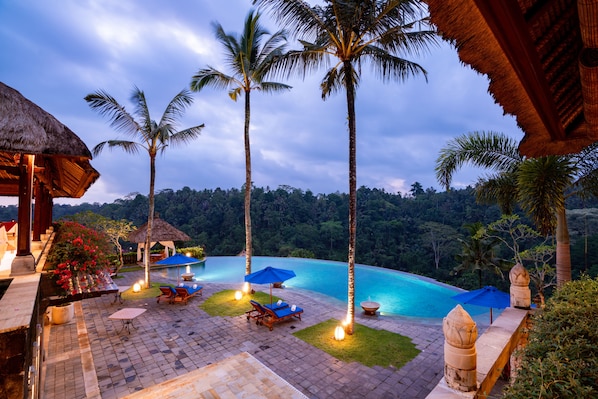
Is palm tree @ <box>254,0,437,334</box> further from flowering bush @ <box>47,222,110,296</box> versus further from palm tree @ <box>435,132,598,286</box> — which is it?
flowering bush @ <box>47,222,110,296</box>

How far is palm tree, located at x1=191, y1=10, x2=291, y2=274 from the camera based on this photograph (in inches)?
437

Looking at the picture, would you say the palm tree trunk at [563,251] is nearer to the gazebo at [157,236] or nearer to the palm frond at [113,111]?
the palm frond at [113,111]

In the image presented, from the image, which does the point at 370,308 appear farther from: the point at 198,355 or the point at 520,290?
the point at 198,355

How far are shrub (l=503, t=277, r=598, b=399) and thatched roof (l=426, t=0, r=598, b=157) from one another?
211 cm

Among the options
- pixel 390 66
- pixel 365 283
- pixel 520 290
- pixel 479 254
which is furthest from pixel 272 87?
pixel 479 254

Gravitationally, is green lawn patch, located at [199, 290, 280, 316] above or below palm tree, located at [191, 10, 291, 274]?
below

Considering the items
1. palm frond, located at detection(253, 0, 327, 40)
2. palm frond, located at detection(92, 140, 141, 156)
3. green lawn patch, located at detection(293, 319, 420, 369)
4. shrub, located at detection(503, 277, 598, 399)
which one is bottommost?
green lawn patch, located at detection(293, 319, 420, 369)

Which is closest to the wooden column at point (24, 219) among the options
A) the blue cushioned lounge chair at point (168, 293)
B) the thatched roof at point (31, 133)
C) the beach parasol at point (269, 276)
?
the thatched roof at point (31, 133)

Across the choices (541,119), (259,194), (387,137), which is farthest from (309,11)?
(387,137)

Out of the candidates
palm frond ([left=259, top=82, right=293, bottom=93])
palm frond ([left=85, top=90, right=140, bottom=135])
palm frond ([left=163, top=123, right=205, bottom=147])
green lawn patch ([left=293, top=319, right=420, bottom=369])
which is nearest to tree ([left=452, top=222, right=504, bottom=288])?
green lawn patch ([left=293, top=319, right=420, bottom=369])

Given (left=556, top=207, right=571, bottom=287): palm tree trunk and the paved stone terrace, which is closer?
the paved stone terrace

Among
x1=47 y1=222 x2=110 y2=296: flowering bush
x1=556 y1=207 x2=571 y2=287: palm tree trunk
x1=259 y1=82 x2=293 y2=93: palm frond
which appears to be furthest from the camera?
x1=259 y1=82 x2=293 y2=93: palm frond

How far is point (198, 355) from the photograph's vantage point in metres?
7.04

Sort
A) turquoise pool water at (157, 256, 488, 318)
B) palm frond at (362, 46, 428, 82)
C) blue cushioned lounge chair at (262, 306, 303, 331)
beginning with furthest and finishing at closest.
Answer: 1. turquoise pool water at (157, 256, 488, 318)
2. blue cushioned lounge chair at (262, 306, 303, 331)
3. palm frond at (362, 46, 428, 82)
